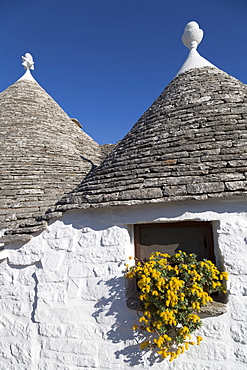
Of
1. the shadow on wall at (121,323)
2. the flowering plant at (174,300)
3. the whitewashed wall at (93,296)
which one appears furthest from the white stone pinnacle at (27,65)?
the flowering plant at (174,300)

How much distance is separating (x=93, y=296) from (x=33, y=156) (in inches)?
122

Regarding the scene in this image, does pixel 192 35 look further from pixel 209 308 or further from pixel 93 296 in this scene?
pixel 93 296

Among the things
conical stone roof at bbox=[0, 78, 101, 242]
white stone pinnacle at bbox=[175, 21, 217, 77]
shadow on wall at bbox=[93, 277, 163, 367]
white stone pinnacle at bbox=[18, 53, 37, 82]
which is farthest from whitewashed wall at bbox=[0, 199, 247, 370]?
white stone pinnacle at bbox=[18, 53, 37, 82]

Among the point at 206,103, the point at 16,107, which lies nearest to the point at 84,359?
the point at 206,103

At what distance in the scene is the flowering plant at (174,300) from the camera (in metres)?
A: 2.12

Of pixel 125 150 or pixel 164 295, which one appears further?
pixel 125 150

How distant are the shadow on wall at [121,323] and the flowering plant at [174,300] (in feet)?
0.44

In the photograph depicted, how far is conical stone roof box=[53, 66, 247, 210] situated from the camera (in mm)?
2518

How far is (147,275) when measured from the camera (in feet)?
7.29

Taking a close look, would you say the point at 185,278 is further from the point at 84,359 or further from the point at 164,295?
the point at 84,359

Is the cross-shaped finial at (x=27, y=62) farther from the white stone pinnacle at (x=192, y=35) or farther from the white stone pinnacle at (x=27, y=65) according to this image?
the white stone pinnacle at (x=192, y=35)

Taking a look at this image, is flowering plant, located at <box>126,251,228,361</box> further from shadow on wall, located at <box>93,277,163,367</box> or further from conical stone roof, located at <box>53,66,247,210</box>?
conical stone roof, located at <box>53,66,247,210</box>

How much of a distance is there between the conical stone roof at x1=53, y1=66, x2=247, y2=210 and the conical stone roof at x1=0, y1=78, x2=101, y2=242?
859 millimetres

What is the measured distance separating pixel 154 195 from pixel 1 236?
217cm
